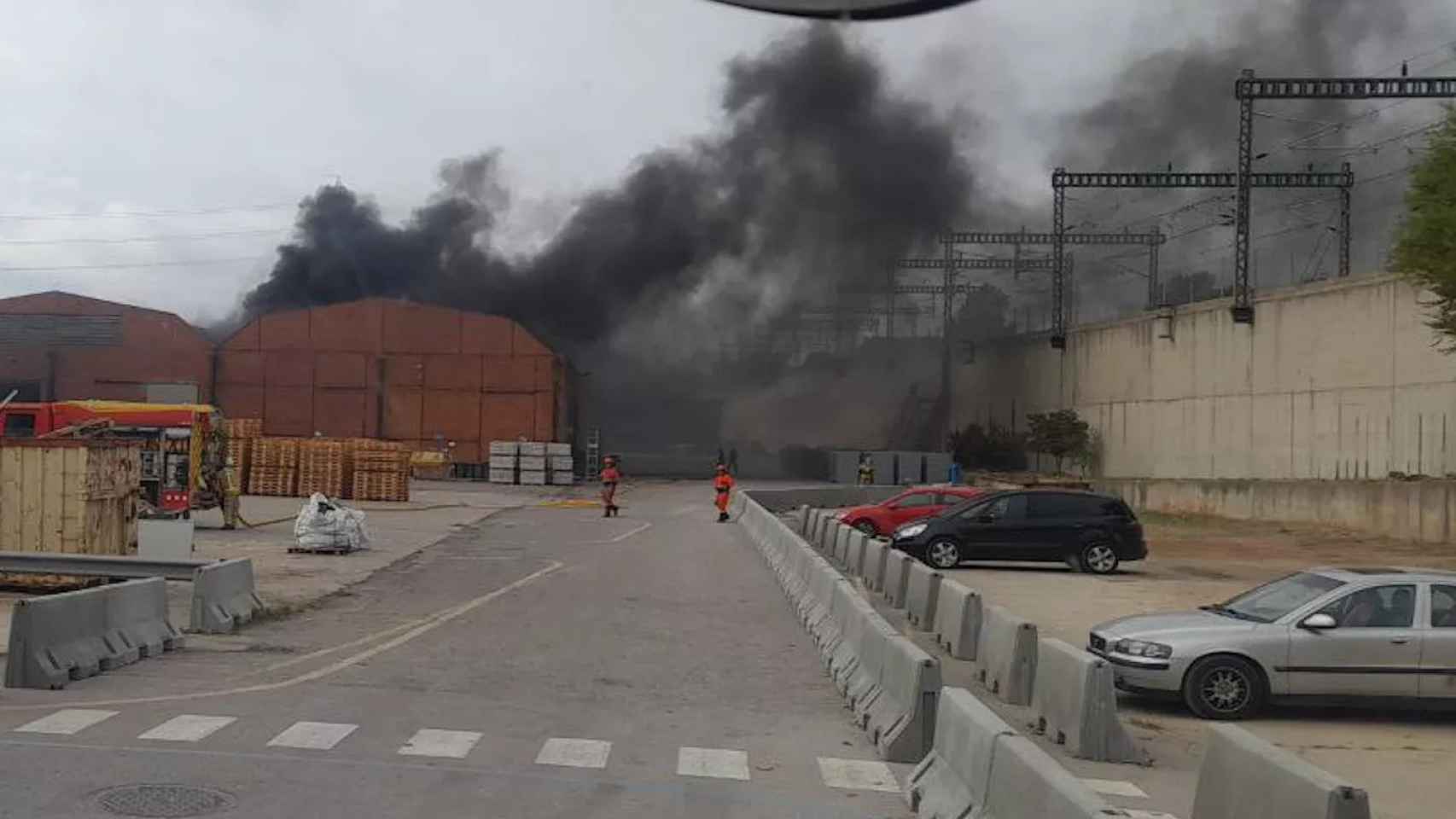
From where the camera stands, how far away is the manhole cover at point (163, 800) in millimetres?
6723

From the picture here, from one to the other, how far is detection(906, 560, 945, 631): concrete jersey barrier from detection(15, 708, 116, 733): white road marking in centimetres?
851

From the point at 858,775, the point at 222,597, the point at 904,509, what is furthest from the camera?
the point at 904,509

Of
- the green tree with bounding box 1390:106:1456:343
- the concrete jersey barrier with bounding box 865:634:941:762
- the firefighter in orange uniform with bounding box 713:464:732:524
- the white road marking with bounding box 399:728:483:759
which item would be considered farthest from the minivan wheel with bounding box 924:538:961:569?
the white road marking with bounding box 399:728:483:759

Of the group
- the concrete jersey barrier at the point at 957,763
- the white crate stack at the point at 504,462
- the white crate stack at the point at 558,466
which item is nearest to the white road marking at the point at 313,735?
the concrete jersey barrier at the point at 957,763

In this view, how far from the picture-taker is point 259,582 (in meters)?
19.1

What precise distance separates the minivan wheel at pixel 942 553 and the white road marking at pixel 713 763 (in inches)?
611

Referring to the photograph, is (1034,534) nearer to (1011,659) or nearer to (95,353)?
(1011,659)

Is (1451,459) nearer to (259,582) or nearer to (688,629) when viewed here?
(688,629)

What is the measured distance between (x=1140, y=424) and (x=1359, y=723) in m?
41.7

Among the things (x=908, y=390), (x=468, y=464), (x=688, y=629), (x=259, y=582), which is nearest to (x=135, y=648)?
(x=688, y=629)

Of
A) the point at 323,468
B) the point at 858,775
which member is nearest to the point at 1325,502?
the point at 323,468

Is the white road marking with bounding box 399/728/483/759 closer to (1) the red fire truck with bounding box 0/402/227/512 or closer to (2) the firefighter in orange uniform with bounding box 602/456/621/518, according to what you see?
(1) the red fire truck with bounding box 0/402/227/512

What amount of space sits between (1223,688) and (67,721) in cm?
835

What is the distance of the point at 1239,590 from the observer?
21812mm
